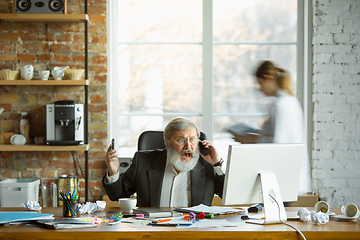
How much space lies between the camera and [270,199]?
1667 millimetres

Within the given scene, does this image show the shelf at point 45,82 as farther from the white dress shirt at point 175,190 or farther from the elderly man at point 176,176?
the white dress shirt at point 175,190

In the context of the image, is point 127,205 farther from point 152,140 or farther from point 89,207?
point 152,140

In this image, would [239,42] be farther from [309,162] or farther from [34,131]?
[34,131]

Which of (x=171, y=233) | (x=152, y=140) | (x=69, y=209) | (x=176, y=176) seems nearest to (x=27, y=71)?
(x=152, y=140)

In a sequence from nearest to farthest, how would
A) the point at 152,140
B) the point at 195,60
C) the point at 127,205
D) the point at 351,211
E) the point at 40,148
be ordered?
the point at 351,211
the point at 127,205
the point at 152,140
the point at 40,148
the point at 195,60

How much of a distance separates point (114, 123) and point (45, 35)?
0.96 metres

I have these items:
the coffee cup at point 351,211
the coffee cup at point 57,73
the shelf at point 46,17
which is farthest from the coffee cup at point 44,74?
the coffee cup at point 351,211

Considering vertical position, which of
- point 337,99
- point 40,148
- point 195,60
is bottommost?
point 40,148

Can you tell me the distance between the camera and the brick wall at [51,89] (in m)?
3.31

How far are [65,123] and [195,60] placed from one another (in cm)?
126

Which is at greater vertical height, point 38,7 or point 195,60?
point 38,7

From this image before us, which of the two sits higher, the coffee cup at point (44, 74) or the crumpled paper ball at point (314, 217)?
the coffee cup at point (44, 74)

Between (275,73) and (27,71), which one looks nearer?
(275,73)

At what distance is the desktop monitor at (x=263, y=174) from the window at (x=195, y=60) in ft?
5.71
